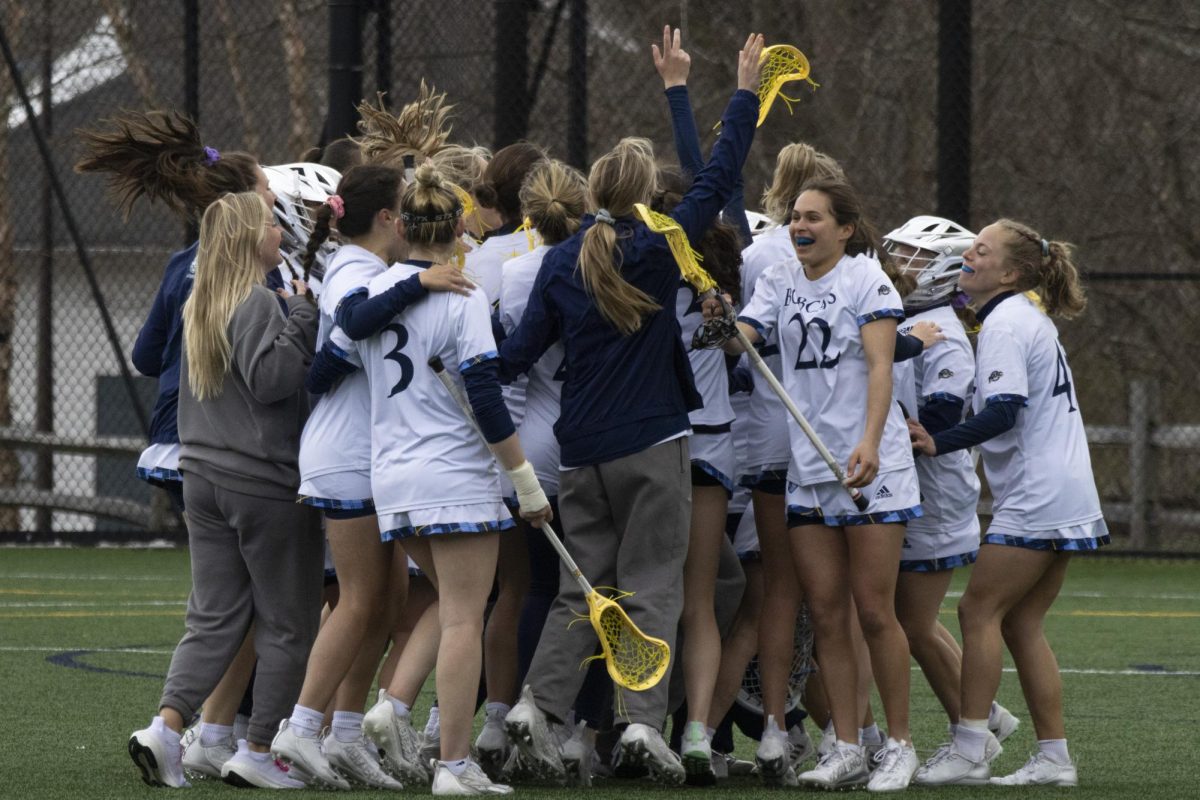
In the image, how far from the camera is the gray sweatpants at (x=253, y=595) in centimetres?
499

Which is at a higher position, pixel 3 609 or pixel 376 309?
pixel 376 309

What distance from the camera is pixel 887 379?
16.3 feet

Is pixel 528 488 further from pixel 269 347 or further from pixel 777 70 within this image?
pixel 777 70

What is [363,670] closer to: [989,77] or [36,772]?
[36,772]

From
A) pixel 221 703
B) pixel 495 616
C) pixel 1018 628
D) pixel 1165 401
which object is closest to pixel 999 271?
pixel 1018 628

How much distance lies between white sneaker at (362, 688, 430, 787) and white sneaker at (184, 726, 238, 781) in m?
0.50

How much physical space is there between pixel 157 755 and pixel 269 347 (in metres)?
1.10

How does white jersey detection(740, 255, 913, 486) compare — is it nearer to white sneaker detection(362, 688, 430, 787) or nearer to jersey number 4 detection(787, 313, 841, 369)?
jersey number 4 detection(787, 313, 841, 369)

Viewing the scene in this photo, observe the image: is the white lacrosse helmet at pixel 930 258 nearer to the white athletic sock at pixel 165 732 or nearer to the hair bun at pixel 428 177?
the hair bun at pixel 428 177

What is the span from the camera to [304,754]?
4.84m

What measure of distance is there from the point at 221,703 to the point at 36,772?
54 cm

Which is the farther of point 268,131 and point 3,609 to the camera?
point 268,131

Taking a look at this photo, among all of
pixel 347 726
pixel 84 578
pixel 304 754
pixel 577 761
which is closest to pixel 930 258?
pixel 577 761

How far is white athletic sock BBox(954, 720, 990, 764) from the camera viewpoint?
5157mm
